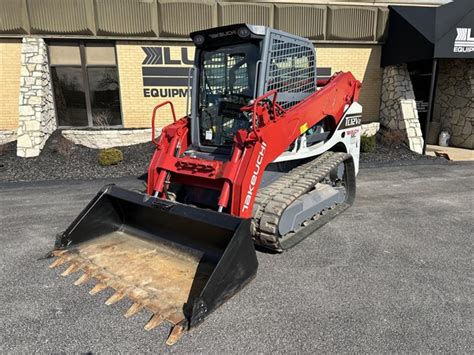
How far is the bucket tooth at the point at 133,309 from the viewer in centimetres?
305

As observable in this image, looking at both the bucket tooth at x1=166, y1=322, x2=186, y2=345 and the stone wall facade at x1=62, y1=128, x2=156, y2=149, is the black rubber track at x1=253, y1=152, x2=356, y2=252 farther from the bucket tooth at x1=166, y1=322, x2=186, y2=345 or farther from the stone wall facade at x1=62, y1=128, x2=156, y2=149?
the stone wall facade at x1=62, y1=128, x2=156, y2=149

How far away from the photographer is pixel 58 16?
412 inches

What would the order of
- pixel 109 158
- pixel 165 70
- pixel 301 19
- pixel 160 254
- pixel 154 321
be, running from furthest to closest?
pixel 301 19 → pixel 165 70 → pixel 109 158 → pixel 160 254 → pixel 154 321

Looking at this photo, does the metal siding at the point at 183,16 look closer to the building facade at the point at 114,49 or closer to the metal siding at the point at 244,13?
the building facade at the point at 114,49

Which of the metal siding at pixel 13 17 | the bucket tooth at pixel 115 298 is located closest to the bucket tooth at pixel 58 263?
the bucket tooth at pixel 115 298

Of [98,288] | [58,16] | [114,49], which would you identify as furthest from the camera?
[114,49]

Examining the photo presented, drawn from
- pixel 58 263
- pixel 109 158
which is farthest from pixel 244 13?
pixel 58 263

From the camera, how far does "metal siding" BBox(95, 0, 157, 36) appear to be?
10594mm

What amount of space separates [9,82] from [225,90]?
9471 millimetres

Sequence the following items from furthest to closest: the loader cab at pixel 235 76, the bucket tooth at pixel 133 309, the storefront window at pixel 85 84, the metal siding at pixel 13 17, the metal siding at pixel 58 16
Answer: the storefront window at pixel 85 84 → the metal siding at pixel 58 16 → the metal siding at pixel 13 17 → the loader cab at pixel 235 76 → the bucket tooth at pixel 133 309

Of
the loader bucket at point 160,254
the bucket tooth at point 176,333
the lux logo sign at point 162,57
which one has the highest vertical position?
the lux logo sign at point 162,57

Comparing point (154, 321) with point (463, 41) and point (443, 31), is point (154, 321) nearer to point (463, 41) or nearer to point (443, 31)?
point (443, 31)

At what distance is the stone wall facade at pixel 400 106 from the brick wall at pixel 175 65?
17.5 inches

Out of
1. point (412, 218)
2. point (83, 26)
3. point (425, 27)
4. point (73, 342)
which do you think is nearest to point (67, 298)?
point (73, 342)
